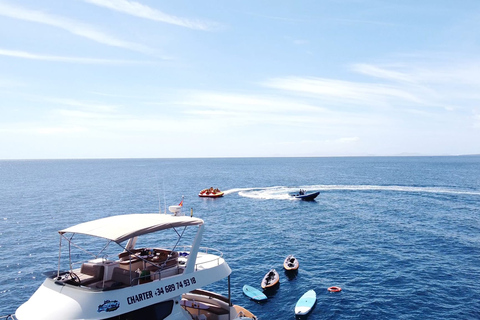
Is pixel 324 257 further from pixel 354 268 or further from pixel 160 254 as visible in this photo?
pixel 160 254

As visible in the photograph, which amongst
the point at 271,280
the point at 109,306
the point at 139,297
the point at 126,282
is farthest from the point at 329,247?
the point at 109,306

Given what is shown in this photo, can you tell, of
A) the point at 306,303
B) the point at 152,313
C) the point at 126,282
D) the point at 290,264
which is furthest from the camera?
the point at 290,264

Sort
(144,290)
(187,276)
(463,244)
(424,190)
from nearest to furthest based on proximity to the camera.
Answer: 1. (144,290)
2. (187,276)
3. (463,244)
4. (424,190)

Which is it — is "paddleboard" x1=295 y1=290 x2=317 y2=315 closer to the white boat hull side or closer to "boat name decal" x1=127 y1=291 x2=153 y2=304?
the white boat hull side

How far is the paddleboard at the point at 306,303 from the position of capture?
1130 inches

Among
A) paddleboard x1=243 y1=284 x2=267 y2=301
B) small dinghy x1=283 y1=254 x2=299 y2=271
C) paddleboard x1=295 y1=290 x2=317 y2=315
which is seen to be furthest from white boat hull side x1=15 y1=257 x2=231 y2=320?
small dinghy x1=283 y1=254 x2=299 y2=271

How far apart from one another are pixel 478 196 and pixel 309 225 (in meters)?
60.9

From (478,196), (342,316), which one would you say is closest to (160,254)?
(342,316)

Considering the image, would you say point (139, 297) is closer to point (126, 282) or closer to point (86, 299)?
point (126, 282)

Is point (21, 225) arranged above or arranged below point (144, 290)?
below

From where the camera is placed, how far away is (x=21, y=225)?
206ft

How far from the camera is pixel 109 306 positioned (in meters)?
12.8

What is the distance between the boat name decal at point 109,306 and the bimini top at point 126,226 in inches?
90.8

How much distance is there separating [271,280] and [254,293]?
10.9 ft
